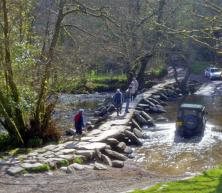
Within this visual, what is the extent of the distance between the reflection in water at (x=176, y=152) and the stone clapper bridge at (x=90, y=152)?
922 millimetres

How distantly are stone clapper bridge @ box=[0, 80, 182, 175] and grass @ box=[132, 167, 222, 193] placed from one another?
450 centimetres

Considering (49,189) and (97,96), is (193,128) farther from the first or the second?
(97,96)

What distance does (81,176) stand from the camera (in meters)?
18.5

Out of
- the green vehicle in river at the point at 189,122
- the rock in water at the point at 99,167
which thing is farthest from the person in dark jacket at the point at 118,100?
the rock in water at the point at 99,167

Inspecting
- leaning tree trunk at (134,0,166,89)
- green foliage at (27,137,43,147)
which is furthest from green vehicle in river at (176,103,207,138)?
leaning tree trunk at (134,0,166,89)

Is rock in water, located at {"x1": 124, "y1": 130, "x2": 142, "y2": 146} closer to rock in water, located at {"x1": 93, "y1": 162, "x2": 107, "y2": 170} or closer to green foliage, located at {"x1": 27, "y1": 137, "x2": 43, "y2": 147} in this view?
green foliage, located at {"x1": 27, "y1": 137, "x2": 43, "y2": 147}

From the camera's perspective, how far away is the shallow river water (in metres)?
22.7

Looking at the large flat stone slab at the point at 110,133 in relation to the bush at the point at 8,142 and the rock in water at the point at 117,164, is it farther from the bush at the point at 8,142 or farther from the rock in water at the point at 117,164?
the bush at the point at 8,142

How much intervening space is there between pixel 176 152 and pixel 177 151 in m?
0.23

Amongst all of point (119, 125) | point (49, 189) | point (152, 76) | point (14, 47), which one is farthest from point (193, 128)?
point (152, 76)

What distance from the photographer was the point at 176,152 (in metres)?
25.5

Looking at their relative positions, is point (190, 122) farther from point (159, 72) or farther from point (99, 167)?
point (159, 72)

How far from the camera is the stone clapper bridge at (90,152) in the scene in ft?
62.6

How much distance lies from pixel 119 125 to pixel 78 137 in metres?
4.49
